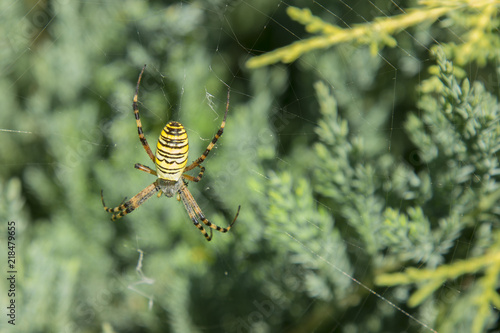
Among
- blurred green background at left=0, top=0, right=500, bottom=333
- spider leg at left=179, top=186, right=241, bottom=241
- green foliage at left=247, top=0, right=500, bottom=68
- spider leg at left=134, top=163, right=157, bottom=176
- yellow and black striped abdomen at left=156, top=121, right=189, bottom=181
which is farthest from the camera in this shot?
spider leg at left=179, top=186, right=241, bottom=241


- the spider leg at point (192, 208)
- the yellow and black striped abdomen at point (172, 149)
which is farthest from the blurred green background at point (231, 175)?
the yellow and black striped abdomen at point (172, 149)

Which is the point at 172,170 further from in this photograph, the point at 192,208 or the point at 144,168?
the point at 192,208

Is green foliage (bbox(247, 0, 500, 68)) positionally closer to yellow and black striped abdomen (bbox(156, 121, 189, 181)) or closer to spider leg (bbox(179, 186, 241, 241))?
yellow and black striped abdomen (bbox(156, 121, 189, 181))

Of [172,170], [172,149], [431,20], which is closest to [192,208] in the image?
[172,170]

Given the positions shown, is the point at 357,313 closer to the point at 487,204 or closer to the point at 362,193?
the point at 362,193

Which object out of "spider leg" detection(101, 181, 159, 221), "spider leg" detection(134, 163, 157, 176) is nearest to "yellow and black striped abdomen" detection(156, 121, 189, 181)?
"spider leg" detection(134, 163, 157, 176)

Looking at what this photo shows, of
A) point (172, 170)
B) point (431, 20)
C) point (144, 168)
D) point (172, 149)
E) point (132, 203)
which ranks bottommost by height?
point (132, 203)

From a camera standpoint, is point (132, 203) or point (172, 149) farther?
point (132, 203)
